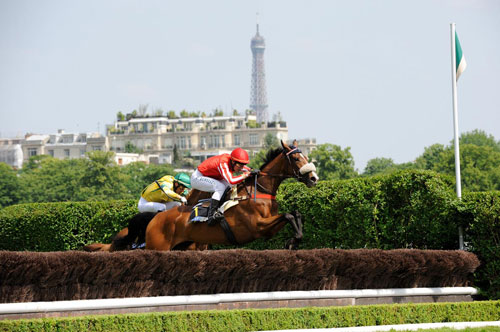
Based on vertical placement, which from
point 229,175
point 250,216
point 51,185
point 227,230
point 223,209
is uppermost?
point 229,175

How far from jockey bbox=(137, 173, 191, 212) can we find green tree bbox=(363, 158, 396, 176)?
388 feet

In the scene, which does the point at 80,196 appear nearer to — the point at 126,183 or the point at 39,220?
the point at 126,183

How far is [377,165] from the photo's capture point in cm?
13788

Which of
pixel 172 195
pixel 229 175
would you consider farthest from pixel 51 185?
pixel 229 175

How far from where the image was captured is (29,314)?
446 inches

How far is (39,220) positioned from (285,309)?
33.5 ft

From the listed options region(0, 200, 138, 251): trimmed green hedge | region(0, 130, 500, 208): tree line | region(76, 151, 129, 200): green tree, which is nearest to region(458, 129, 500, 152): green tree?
region(0, 130, 500, 208): tree line

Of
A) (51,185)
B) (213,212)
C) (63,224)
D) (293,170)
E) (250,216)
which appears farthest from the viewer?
(51,185)

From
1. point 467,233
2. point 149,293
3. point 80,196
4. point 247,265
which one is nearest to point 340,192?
point 467,233

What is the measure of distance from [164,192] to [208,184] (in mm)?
1390

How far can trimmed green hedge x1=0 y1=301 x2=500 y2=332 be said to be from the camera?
429 inches

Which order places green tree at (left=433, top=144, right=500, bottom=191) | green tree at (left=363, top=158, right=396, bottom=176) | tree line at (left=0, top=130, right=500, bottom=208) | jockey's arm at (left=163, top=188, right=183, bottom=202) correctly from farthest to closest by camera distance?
green tree at (left=363, top=158, right=396, bottom=176) < tree line at (left=0, top=130, right=500, bottom=208) < green tree at (left=433, top=144, right=500, bottom=191) < jockey's arm at (left=163, top=188, right=183, bottom=202)

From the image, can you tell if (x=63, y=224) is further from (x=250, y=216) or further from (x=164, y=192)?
(x=250, y=216)

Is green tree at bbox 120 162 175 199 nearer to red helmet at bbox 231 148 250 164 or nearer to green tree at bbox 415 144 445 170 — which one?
green tree at bbox 415 144 445 170
